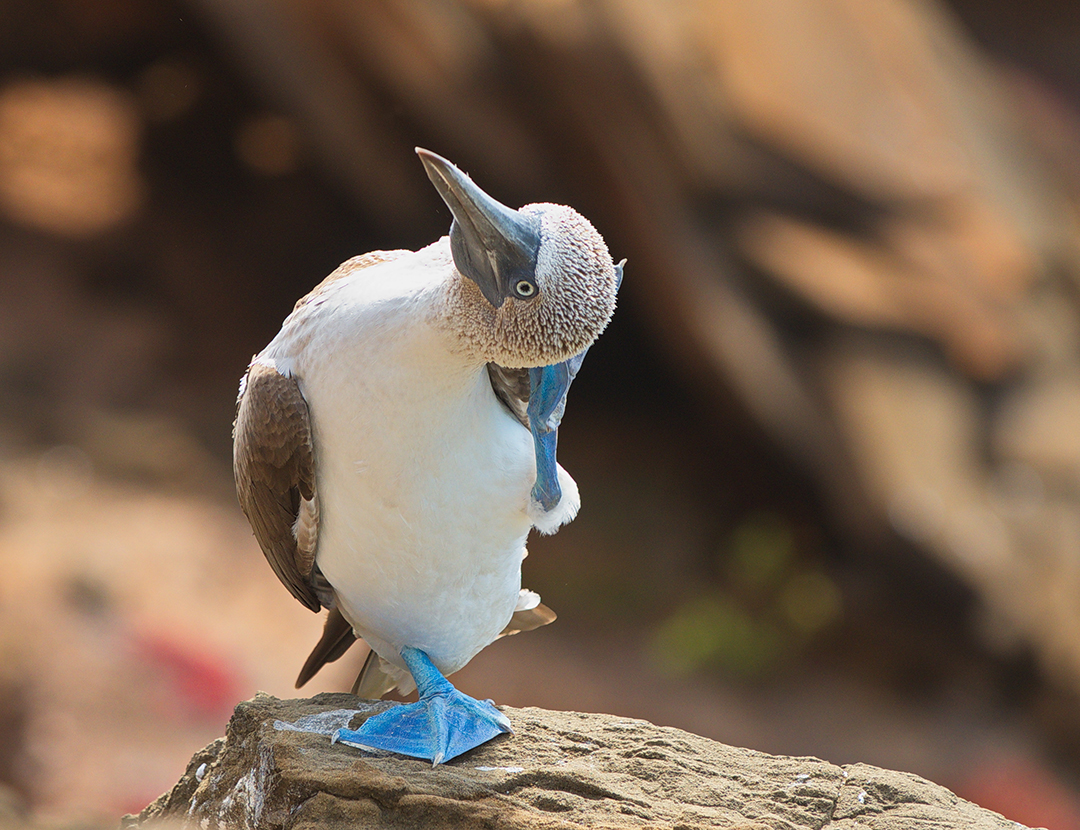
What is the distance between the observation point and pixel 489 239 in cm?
227

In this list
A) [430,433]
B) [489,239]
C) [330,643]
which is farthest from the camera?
[330,643]

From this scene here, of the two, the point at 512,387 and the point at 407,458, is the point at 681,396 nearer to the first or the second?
the point at 512,387

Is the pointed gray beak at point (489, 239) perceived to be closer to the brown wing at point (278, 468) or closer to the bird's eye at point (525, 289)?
the bird's eye at point (525, 289)

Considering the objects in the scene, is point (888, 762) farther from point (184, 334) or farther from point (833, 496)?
point (184, 334)

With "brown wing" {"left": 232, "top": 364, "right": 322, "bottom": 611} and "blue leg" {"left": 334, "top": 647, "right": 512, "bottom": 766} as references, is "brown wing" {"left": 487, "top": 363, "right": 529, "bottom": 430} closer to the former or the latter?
"brown wing" {"left": 232, "top": 364, "right": 322, "bottom": 611}

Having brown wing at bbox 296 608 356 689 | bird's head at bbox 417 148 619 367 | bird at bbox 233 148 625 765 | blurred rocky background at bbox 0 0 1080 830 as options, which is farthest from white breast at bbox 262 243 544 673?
blurred rocky background at bbox 0 0 1080 830

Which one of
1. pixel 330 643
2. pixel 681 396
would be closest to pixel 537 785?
pixel 330 643

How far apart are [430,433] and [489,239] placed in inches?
21.6

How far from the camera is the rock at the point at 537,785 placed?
258 cm

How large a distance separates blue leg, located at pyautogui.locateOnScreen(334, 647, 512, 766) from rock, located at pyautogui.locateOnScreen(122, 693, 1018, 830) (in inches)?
1.3

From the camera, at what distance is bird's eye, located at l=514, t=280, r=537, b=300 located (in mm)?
2281

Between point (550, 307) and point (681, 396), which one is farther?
point (681, 396)

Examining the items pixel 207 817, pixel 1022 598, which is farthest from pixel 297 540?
pixel 1022 598

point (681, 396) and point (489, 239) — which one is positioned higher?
point (681, 396)
